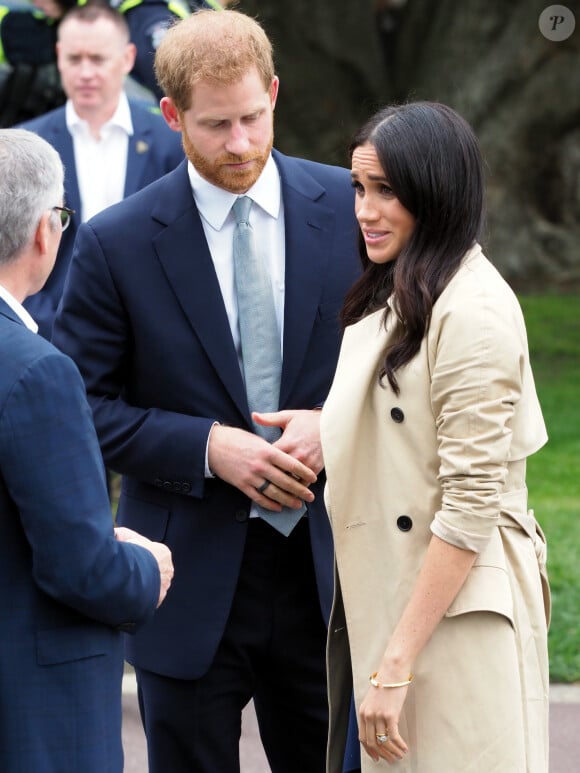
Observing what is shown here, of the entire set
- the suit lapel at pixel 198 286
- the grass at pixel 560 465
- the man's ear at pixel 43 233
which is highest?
the man's ear at pixel 43 233

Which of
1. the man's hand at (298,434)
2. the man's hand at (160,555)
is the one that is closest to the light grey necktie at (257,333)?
the man's hand at (298,434)

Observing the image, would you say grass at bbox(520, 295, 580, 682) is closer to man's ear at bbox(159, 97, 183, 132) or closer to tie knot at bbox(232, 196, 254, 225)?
tie knot at bbox(232, 196, 254, 225)

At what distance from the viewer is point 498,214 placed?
13.1m

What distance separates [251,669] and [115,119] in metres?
2.96

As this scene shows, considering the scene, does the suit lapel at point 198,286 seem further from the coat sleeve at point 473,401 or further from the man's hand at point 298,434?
the coat sleeve at point 473,401

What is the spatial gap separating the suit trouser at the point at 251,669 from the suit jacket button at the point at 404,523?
56cm

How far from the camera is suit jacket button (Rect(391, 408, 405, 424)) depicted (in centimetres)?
263

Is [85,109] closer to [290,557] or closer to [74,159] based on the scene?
[74,159]

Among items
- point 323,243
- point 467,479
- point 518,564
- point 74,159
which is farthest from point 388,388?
point 74,159

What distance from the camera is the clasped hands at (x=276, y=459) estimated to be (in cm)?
302

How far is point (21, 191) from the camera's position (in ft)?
8.52

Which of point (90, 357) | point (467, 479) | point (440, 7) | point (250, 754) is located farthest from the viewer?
point (440, 7)

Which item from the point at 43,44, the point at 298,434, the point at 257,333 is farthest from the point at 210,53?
the point at 43,44

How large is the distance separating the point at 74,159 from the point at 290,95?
291 inches
